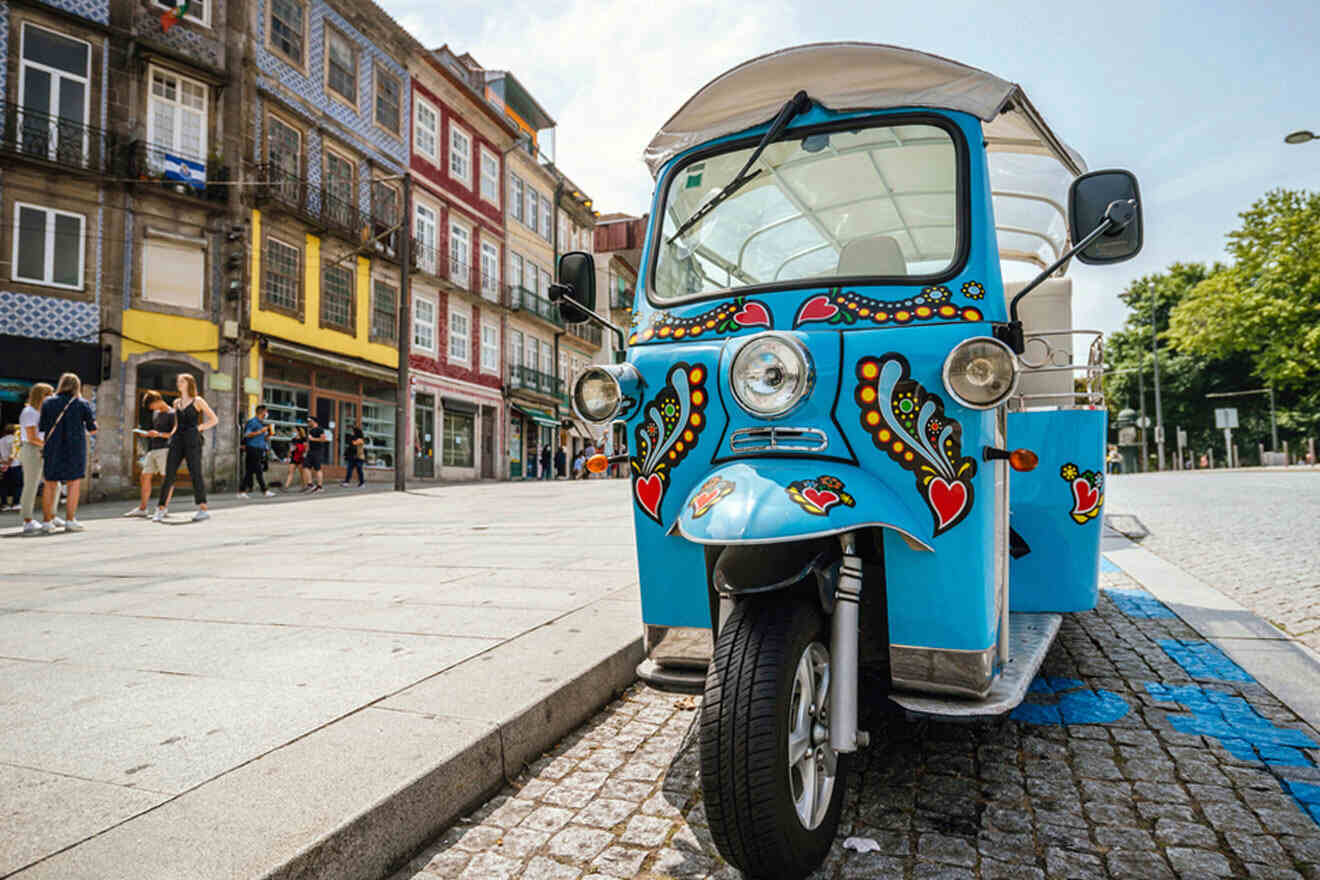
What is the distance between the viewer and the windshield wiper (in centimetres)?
280

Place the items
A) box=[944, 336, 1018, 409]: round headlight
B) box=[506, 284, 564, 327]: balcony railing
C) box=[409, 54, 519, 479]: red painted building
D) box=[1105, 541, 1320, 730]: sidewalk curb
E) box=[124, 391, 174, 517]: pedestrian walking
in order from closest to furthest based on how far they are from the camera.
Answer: box=[944, 336, 1018, 409]: round headlight, box=[1105, 541, 1320, 730]: sidewalk curb, box=[124, 391, 174, 517]: pedestrian walking, box=[409, 54, 519, 479]: red painted building, box=[506, 284, 564, 327]: balcony railing

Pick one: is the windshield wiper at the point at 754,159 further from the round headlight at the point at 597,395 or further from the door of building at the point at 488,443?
the door of building at the point at 488,443

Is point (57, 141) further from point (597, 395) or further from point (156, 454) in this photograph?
point (597, 395)

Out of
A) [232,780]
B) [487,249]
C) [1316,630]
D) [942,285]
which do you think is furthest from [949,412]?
[487,249]

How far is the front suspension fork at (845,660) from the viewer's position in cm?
210

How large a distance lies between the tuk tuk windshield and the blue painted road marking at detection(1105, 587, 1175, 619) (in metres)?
3.51

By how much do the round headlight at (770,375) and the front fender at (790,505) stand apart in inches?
7.1

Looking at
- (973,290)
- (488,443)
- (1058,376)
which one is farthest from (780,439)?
(488,443)

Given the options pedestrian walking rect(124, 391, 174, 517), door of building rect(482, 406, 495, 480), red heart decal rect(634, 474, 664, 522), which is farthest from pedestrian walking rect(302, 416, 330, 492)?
red heart decal rect(634, 474, 664, 522)

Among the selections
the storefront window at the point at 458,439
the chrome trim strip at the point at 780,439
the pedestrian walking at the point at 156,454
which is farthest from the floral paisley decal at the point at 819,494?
the storefront window at the point at 458,439

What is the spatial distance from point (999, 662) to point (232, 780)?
2.31 metres

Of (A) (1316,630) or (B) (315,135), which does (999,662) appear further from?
(B) (315,135)

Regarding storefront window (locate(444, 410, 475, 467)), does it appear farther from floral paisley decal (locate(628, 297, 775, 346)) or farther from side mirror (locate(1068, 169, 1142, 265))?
side mirror (locate(1068, 169, 1142, 265))

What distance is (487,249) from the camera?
30984mm
